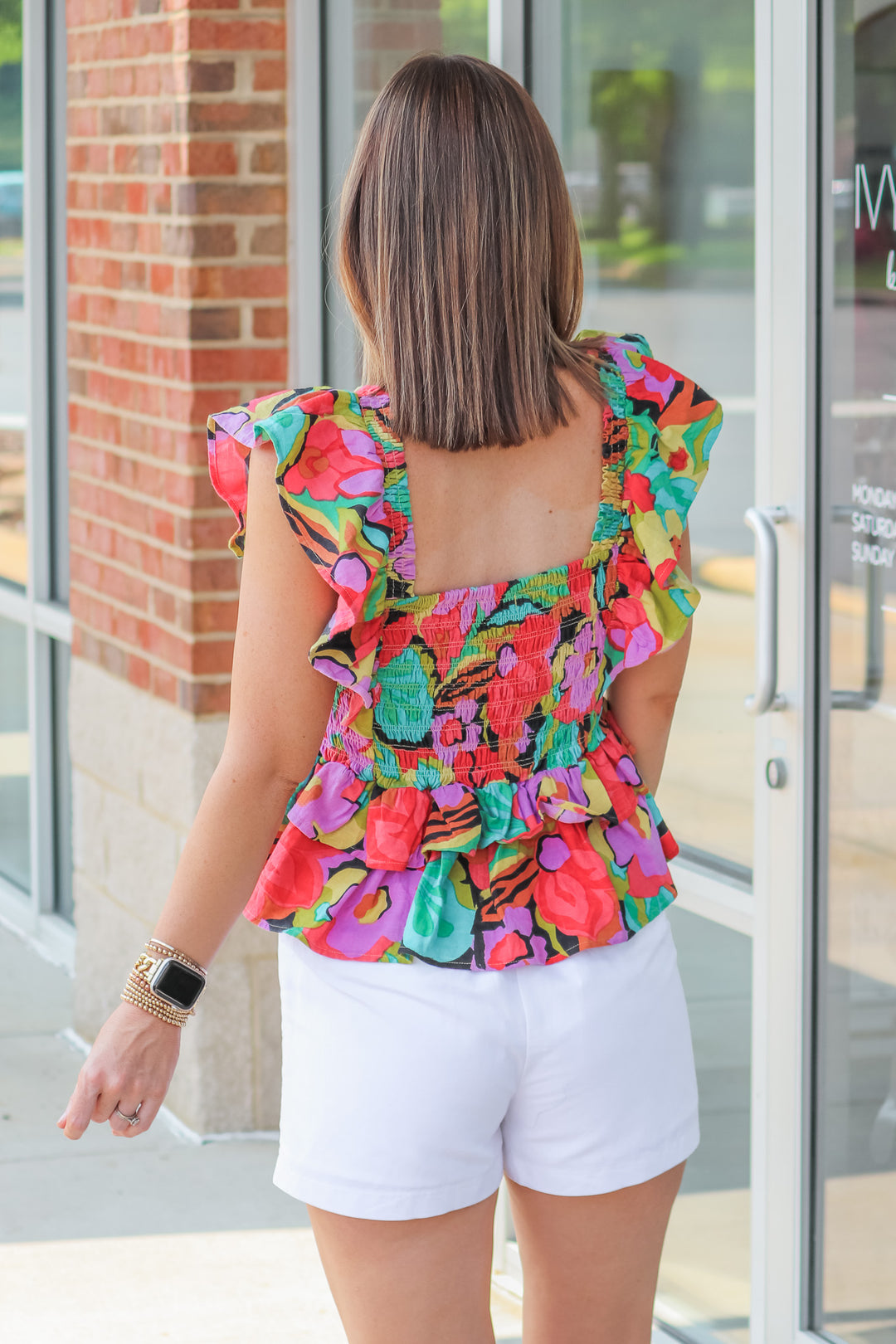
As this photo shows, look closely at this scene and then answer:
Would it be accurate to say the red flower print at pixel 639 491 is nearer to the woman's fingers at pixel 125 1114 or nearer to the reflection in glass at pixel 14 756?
the woman's fingers at pixel 125 1114

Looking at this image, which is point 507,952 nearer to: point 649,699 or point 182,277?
point 649,699

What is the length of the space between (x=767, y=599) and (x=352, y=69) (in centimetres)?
205

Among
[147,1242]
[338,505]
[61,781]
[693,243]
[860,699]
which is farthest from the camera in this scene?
[61,781]

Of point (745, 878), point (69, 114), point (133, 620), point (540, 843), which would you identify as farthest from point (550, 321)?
point (69, 114)

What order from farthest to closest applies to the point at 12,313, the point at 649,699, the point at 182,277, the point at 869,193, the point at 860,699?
the point at 12,313 < the point at 182,277 < the point at 860,699 < the point at 869,193 < the point at 649,699

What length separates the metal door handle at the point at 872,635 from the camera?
8.44 ft

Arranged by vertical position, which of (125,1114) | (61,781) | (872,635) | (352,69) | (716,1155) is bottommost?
(716,1155)

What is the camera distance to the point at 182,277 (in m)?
3.99

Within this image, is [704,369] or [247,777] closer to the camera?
[247,777]

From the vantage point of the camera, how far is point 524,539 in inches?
70.6

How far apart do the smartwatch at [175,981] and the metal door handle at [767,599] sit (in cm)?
120

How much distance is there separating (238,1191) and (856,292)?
99.7 inches

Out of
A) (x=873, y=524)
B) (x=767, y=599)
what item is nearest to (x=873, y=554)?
(x=873, y=524)

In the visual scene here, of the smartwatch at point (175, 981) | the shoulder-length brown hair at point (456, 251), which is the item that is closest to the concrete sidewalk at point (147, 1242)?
the smartwatch at point (175, 981)
